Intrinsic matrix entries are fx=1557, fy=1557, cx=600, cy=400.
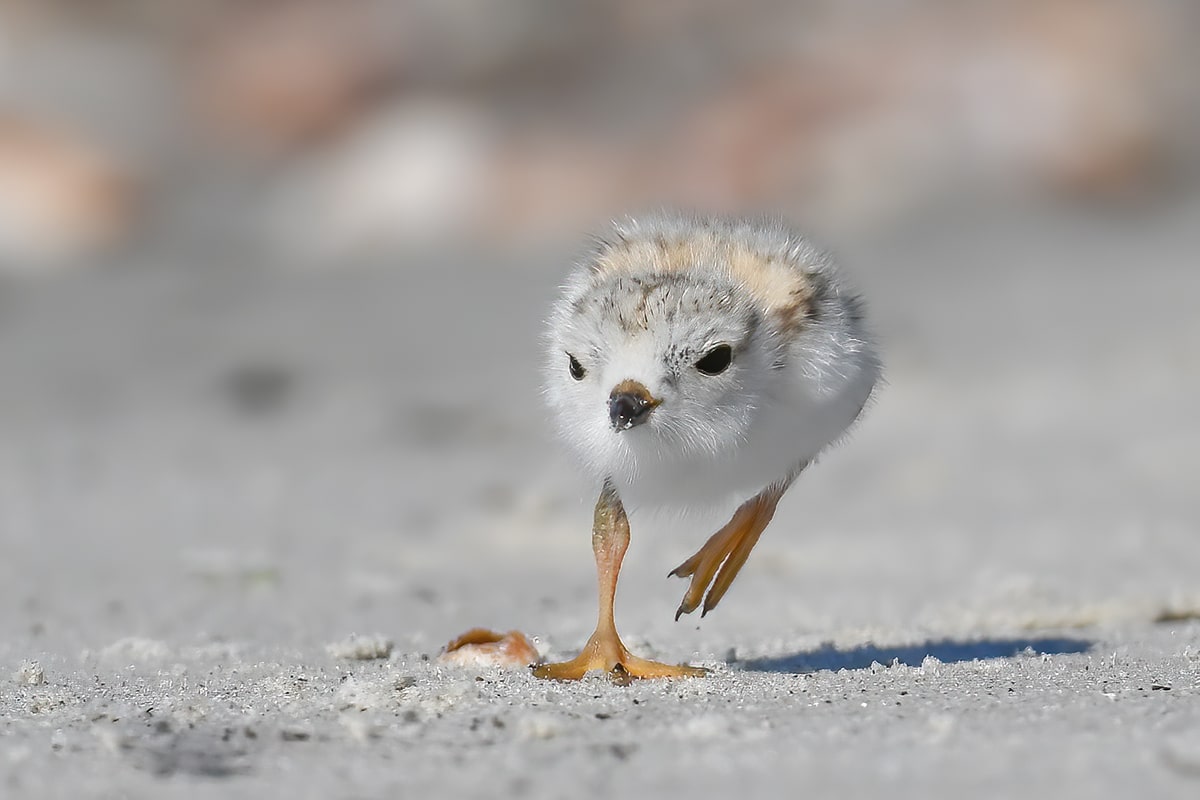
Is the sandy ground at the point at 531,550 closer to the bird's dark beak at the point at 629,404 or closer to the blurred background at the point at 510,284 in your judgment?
the blurred background at the point at 510,284

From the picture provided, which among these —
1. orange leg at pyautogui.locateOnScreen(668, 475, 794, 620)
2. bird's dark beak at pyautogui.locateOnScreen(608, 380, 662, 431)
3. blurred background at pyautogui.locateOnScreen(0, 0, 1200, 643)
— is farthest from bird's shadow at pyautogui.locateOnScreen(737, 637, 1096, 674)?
bird's dark beak at pyautogui.locateOnScreen(608, 380, 662, 431)

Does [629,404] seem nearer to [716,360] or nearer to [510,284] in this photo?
[716,360]

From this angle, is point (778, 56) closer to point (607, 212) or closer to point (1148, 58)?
point (607, 212)

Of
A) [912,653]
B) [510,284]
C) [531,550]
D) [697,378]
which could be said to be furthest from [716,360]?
[510,284]

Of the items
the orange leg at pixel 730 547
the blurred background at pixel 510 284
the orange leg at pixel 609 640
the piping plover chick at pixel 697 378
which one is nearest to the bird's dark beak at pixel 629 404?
the piping plover chick at pixel 697 378

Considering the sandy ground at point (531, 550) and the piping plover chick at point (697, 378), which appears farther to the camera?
the piping plover chick at point (697, 378)

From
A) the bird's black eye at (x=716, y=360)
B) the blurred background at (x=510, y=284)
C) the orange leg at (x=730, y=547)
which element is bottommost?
the orange leg at (x=730, y=547)

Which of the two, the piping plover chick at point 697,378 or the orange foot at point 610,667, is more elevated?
the piping plover chick at point 697,378
